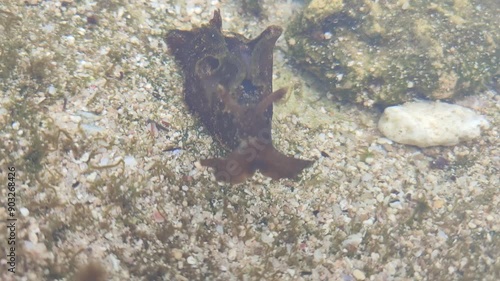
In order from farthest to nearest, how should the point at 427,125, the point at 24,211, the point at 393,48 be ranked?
the point at 393,48, the point at 427,125, the point at 24,211

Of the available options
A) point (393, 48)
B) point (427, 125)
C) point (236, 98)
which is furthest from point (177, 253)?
point (393, 48)

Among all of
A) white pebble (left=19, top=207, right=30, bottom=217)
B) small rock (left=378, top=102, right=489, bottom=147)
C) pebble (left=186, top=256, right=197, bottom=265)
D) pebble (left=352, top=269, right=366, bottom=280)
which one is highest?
small rock (left=378, top=102, right=489, bottom=147)

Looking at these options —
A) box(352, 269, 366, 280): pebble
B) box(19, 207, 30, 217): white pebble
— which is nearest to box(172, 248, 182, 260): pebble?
box(19, 207, 30, 217): white pebble

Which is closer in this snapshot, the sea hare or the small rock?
the sea hare

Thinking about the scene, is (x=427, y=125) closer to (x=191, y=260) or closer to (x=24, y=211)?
(x=191, y=260)

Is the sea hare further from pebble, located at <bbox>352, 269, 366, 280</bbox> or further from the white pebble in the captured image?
the white pebble

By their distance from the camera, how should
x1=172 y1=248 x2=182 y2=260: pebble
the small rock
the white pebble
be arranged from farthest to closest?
the small rock < x1=172 y1=248 x2=182 y2=260: pebble < the white pebble

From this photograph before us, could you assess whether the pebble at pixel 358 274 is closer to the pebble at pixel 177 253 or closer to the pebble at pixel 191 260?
the pebble at pixel 191 260
